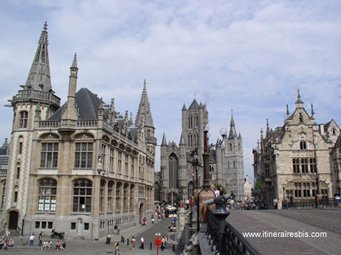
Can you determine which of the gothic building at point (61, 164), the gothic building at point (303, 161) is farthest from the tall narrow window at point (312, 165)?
the gothic building at point (61, 164)

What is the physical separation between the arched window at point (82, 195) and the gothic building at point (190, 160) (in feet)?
132

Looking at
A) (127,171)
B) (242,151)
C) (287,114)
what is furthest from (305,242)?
(242,151)

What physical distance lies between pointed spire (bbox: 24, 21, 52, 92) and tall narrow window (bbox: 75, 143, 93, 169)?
10.4 metres

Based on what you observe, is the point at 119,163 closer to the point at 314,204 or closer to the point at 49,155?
the point at 49,155

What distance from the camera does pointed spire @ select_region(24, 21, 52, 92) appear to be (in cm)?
3912

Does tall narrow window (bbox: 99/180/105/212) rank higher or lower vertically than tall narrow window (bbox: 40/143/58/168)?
lower

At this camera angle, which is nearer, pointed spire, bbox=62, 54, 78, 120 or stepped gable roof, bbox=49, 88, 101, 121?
pointed spire, bbox=62, 54, 78, 120

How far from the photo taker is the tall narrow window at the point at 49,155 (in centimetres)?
3456

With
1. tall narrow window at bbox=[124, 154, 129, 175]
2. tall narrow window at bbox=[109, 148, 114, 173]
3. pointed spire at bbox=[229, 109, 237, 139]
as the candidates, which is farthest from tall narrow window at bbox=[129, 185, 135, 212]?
pointed spire at bbox=[229, 109, 237, 139]

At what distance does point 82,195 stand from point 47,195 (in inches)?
154

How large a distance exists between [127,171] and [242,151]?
114m

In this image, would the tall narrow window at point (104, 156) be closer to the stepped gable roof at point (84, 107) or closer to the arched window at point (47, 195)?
the stepped gable roof at point (84, 107)

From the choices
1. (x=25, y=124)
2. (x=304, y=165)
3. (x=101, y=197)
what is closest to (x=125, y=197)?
(x=101, y=197)

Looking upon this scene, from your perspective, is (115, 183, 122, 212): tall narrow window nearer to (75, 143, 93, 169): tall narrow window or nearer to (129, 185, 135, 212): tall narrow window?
(129, 185, 135, 212): tall narrow window
